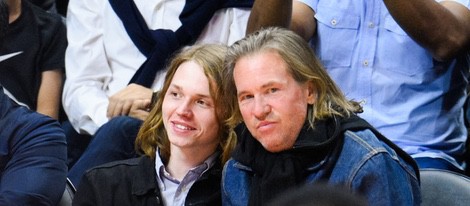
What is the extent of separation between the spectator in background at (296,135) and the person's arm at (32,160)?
54 cm

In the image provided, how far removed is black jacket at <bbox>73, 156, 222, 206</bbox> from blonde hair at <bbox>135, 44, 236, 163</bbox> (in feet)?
0.22

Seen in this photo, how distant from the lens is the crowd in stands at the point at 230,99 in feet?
7.69

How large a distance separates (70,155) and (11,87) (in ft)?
1.15

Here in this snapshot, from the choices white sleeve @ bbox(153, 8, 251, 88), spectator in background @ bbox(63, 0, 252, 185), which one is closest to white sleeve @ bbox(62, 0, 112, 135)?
spectator in background @ bbox(63, 0, 252, 185)

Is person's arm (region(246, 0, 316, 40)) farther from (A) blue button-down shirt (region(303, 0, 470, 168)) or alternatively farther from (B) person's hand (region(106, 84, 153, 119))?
(B) person's hand (region(106, 84, 153, 119))

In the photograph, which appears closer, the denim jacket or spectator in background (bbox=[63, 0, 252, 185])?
the denim jacket

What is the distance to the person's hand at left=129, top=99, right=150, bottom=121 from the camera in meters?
3.25

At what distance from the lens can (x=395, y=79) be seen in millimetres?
3016

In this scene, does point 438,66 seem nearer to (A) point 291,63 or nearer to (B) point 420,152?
(B) point 420,152

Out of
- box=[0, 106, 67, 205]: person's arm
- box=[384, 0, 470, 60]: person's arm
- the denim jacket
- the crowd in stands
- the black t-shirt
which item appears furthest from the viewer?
the black t-shirt

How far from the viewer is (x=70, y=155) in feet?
11.4

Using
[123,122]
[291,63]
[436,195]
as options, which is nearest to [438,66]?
[436,195]

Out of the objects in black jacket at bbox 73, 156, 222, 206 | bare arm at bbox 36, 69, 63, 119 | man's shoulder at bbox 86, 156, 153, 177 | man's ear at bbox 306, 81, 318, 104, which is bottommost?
bare arm at bbox 36, 69, 63, 119

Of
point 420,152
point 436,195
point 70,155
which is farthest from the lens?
point 70,155
